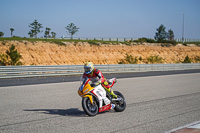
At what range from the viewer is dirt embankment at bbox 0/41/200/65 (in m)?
37.6

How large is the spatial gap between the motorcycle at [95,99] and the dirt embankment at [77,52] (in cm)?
2888

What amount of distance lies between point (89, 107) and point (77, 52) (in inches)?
1458

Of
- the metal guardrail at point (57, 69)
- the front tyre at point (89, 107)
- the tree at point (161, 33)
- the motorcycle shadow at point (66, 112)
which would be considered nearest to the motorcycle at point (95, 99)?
the front tyre at point (89, 107)

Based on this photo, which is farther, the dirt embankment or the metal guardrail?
the dirt embankment

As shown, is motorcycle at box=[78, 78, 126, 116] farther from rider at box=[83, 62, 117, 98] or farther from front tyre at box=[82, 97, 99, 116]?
rider at box=[83, 62, 117, 98]

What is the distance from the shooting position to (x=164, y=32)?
8831 cm

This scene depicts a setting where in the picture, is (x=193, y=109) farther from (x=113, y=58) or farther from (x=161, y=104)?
(x=113, y=58)

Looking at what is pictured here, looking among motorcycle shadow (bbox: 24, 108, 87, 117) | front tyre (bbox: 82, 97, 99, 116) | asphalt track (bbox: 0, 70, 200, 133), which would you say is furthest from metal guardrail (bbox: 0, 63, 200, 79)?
front tyre (bbox: 82, 97, 99, 116)

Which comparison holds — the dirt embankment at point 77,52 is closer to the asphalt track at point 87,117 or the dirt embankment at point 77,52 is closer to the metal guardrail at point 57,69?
the metal guardrail at point 57,69

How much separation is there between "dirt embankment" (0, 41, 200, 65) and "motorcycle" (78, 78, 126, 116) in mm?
28883

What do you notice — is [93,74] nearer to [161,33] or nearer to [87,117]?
[87,117]

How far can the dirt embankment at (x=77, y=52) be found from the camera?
123 ft

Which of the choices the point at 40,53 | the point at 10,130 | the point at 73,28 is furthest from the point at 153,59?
the point at 10,130

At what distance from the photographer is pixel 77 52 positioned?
44.1 meters
